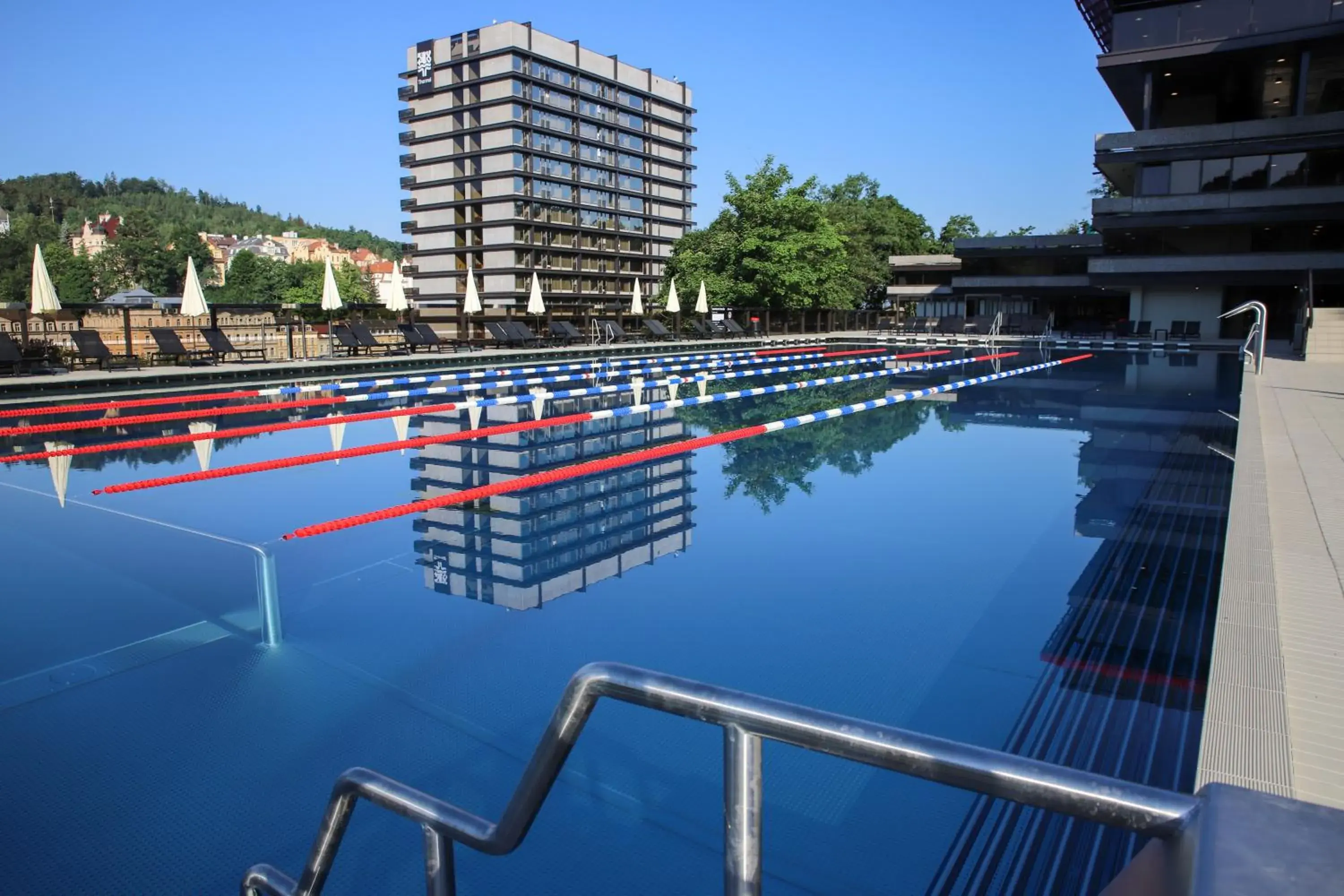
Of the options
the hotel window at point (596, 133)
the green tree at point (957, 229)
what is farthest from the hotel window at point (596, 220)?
the green tree at point (957, 229)

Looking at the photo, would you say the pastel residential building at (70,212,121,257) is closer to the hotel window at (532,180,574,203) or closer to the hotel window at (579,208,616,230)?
the hotel window at (532,180,574,203)

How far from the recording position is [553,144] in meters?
71.1

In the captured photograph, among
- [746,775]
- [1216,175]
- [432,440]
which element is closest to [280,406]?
[432,440]

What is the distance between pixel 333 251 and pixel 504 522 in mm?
163936

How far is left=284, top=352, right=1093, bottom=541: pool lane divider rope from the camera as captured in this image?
21.6ft

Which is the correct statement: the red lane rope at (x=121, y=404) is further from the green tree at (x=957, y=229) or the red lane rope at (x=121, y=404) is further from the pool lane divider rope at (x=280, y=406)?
the green tree at (x=957, y=229)

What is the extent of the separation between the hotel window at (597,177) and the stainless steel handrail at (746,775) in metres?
76.4

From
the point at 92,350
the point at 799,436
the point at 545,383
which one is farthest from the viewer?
the point at 545,383

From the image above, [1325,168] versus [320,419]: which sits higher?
[1325,168]

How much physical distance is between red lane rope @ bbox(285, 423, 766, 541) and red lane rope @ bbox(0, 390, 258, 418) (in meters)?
8.65

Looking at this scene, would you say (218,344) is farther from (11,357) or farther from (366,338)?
(11,357)

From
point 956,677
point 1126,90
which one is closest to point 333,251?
point 1126,90

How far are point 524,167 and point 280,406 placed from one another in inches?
2349

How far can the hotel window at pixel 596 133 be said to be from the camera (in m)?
74.6
